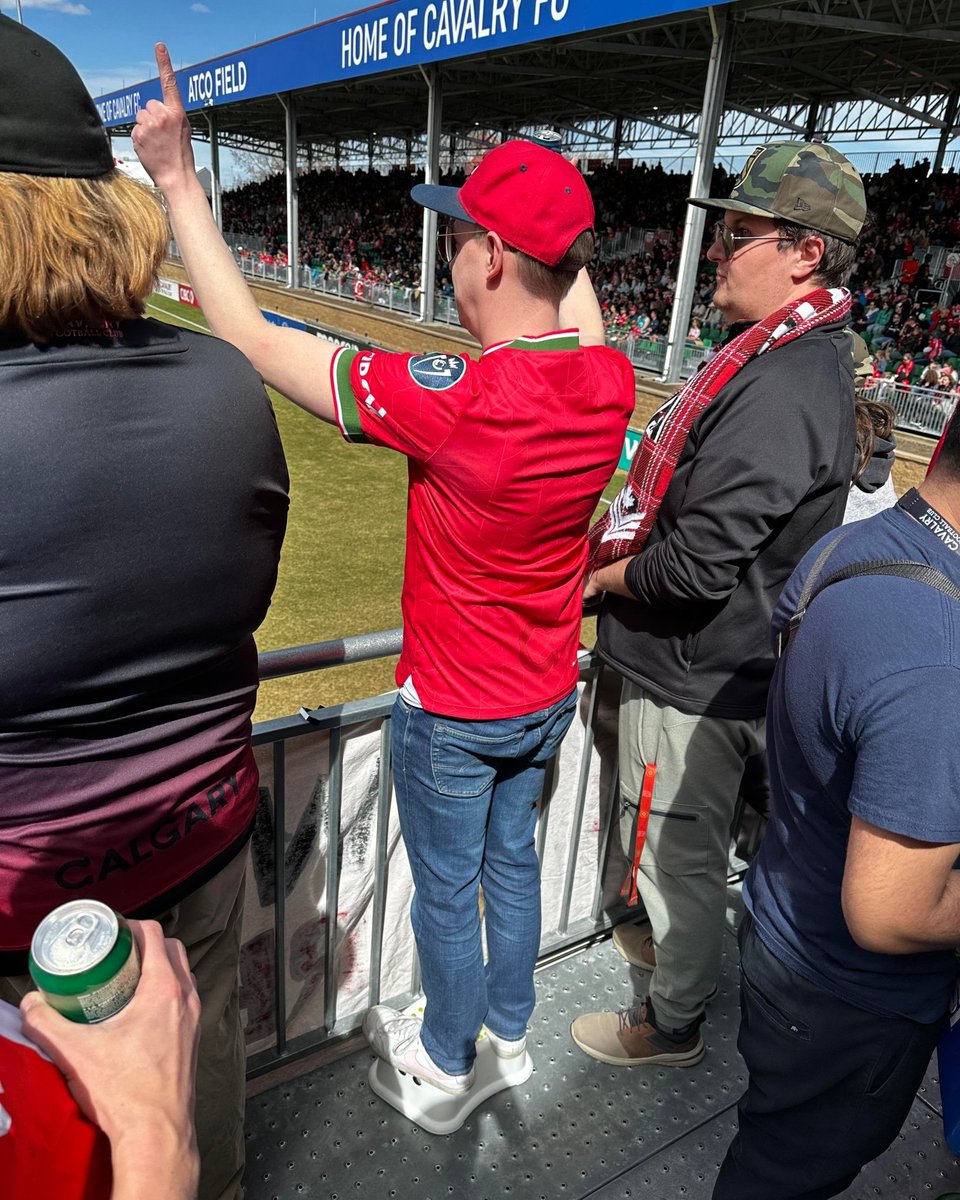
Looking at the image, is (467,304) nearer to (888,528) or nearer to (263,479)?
(263,479)

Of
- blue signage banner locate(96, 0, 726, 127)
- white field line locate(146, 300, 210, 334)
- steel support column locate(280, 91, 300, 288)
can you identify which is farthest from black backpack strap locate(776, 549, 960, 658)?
steel support column locate(280, 91, 300, 288)

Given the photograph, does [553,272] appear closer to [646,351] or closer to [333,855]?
[333,855]

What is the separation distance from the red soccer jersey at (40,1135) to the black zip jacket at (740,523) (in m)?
1.41

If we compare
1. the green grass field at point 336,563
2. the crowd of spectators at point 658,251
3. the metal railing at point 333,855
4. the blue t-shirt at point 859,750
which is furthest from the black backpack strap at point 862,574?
the crowd of spectators at point 658,251

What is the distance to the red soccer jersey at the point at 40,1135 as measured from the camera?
0.60 metres

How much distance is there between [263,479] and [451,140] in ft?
134

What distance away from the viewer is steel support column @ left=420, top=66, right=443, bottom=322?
18.2 metres

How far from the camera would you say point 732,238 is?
1972mm

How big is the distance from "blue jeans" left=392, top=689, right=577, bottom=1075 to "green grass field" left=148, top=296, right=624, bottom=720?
373cm

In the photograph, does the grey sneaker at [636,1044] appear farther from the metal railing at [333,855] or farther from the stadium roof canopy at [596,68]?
the stadium roof canopy at [596,68]

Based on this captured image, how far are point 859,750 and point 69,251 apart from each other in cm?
116

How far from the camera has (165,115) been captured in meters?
1.43

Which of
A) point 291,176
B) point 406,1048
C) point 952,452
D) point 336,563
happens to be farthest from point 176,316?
point 952,452

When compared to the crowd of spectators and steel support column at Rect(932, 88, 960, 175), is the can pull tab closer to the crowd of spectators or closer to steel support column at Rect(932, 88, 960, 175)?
the crowd of spectators
